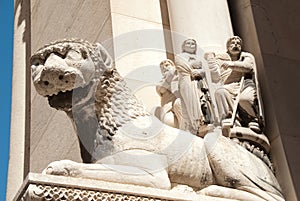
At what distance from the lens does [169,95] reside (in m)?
4.43

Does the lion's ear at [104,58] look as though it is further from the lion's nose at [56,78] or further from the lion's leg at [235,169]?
the lion's leg at [235,169]

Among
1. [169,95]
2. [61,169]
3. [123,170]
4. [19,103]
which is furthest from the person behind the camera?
[19,103]

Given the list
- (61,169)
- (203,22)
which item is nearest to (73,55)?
(61,169)

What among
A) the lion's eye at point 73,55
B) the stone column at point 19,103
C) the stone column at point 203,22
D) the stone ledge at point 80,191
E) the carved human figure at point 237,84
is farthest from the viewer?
the stone column at point 19,103

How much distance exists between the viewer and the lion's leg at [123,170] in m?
3.26

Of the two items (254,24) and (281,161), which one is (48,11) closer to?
(254,24)

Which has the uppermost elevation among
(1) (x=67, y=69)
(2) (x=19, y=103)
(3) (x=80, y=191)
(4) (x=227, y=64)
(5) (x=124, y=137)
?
(2) (x=19, y=103)

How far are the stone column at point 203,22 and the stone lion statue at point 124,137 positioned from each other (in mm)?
1122

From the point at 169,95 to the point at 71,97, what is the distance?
97 centimetres

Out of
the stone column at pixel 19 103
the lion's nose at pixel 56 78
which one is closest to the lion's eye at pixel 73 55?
the lion's nose at pixel 56 78

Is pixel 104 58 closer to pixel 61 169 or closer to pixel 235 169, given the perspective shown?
pixel 61 169

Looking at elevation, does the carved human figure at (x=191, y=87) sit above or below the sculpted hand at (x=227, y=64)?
below

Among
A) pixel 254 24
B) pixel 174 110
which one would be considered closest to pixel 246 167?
pixel 174 110

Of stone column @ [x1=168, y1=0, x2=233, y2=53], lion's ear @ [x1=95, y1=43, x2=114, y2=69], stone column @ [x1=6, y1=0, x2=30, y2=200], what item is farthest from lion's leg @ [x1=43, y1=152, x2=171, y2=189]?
stone column @ [x1=6, y1=0, x2=30, y2=200]
